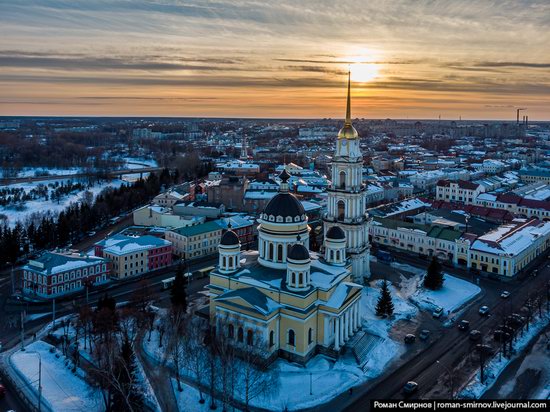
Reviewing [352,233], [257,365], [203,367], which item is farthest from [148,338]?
[352,233]

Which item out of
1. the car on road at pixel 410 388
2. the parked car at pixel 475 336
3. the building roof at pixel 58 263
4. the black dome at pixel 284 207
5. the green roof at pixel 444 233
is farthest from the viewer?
the green roof at pixel 444 233

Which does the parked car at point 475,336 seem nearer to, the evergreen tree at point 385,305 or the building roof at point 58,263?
the evergreen tree at point 385,305

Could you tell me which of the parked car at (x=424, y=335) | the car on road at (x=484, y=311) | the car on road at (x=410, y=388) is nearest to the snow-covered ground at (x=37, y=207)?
the parked car at (x=424, y=335)

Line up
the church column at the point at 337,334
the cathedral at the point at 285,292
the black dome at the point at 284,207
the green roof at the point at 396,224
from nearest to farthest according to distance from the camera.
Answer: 1. the cathedral at the point at 285,292
2. the church column at the point at 337,334
3. the black dome at the point at 284,207
4. the green roof at the point at 396,224

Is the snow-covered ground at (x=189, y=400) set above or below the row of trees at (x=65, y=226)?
below

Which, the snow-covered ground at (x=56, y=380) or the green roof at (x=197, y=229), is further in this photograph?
the green roof at (x=197, y=229)

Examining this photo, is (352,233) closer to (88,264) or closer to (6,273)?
(88,264)

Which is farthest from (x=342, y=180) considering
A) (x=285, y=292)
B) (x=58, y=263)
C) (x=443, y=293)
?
(x=58, y=263)
